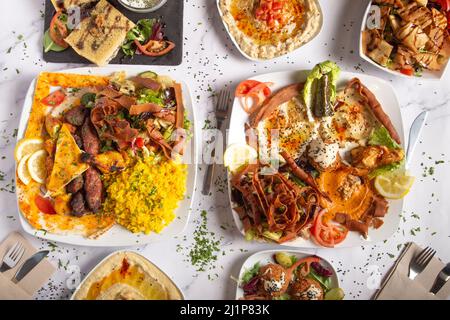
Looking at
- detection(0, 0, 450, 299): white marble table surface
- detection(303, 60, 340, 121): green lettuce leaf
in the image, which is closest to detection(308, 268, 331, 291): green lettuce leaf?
detection(0, 0, 450, 299): white marble table surface

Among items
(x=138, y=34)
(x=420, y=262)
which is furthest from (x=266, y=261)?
(x=138, y=34)

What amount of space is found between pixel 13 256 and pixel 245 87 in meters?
2.38

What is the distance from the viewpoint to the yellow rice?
3.36 m

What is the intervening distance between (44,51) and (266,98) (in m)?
1.95

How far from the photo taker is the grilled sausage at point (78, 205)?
134 inches

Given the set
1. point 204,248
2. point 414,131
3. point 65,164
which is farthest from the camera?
point 414,131

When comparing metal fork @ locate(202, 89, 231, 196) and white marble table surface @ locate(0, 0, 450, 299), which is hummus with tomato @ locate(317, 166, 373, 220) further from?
metal fork @ locate(202, 89, 231, 196)

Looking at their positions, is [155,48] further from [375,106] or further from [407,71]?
[407,71]

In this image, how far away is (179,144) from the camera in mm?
3469

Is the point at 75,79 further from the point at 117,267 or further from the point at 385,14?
the point at 385,14

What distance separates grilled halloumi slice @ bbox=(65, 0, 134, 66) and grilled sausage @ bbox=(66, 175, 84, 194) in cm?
97

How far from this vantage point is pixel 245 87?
11.7ft

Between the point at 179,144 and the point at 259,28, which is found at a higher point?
the point at 259,28
